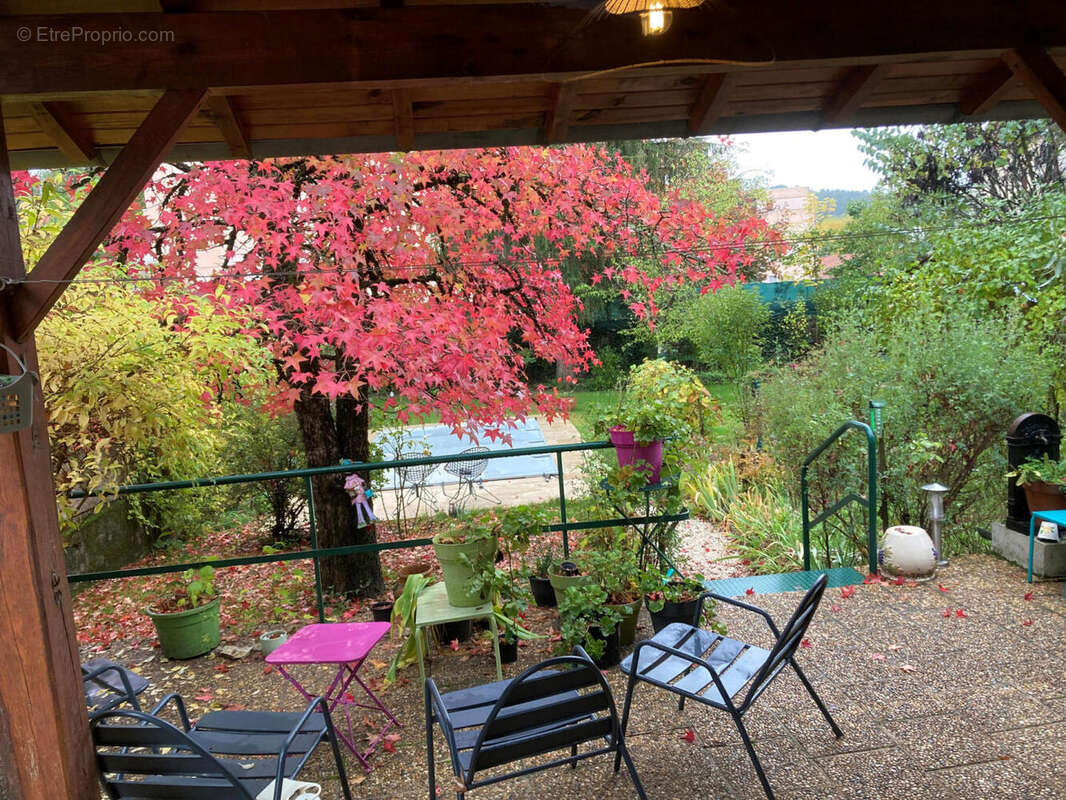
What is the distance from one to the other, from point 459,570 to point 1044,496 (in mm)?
3623

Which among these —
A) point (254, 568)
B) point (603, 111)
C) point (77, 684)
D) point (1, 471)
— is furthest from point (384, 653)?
point (254, 568)

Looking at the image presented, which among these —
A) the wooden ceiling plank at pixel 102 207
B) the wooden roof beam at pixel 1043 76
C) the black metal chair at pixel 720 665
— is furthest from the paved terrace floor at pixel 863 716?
the wooden roof beam at pixel 1043 76

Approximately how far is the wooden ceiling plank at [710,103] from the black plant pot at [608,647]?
7.19 ft

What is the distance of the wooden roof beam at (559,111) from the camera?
2701 mm

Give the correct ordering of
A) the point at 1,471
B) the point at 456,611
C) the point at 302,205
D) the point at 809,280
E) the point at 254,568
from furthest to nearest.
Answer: the point at 809,280, the point at 254,568, the point at 302,205, the point at 456,611, the point at 1,471

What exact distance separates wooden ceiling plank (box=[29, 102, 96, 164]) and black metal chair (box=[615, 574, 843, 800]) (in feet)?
9.08

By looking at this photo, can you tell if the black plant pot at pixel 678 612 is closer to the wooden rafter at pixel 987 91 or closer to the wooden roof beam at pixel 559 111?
the wooden roof beam at pixel 559 111

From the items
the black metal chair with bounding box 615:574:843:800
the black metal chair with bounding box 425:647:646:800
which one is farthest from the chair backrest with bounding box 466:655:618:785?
the black metal chair with bounding box 615:574:843:800

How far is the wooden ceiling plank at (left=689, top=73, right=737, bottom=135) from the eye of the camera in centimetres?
271

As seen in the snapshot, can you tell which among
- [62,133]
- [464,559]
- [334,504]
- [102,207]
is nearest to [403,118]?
[102,207]

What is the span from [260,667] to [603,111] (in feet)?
10.2

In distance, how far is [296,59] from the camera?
2193 mm

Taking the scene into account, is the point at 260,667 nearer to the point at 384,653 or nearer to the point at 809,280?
the point at 384,653

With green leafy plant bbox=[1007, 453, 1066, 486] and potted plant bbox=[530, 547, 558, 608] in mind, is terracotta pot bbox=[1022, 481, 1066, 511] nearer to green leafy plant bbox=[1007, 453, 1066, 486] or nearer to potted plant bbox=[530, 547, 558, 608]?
green leafy plant bbox=[1007, 453, 1066, 486]
